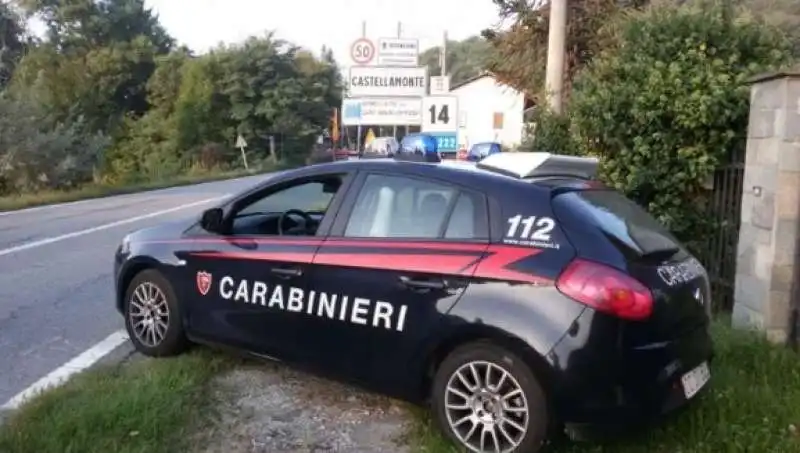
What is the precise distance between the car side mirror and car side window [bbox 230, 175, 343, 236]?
86mm

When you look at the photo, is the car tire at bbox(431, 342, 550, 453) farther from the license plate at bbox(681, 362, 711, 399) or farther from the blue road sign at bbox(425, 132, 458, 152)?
the blue road sign at bbox(425, 132, 458, 152)

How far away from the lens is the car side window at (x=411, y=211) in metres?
3.85

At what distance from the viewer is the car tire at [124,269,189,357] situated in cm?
500

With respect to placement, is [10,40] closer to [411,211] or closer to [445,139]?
[445,139]

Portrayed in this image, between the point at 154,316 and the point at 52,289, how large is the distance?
3.05 meters

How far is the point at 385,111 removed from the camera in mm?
11586

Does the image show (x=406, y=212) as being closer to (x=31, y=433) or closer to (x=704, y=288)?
(x=704, y=288)

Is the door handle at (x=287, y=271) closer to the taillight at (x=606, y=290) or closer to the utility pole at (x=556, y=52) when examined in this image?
the taillight at (x=606, y=290)

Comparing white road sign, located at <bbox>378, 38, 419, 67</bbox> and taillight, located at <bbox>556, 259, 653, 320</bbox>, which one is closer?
taillight, located at <bbox>556, 259, 653, 320</bbox>

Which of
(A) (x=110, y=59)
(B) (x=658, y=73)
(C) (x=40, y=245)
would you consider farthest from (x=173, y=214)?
(A) (x=110, y=59)

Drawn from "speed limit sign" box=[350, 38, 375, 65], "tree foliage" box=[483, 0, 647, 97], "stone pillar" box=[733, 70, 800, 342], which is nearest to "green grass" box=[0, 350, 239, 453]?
"stone pillar" box=[733, 70, 800, 342]

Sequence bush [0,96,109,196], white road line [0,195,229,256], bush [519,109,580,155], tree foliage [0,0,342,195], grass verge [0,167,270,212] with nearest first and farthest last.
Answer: bush [519,109,580,155], white road line [0,195,229,256], grass verge [0,167,270,212], bush [0,96,109,196], tree foliage [0,0,342,195]

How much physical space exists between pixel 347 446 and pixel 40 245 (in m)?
8.55

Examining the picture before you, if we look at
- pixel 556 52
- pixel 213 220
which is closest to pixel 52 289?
pixel 213 220
